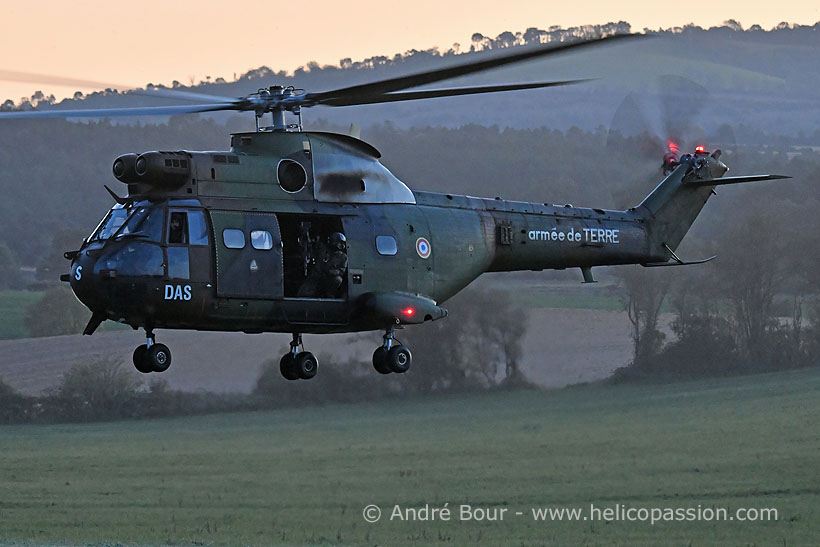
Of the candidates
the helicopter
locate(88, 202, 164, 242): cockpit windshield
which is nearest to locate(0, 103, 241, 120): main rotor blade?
the helicopter

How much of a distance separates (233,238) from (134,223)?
1473 millimetres

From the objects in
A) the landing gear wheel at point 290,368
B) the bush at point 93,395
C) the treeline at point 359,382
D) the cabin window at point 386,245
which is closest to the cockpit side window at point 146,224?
the landing gear wheel at point 290,368

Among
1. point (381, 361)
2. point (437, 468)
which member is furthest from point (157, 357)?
point (437, 468)

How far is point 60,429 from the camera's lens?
78125mm

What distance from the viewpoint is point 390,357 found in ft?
74.1

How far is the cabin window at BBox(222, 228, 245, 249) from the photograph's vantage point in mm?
21047

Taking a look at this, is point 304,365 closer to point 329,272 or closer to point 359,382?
point 329,272

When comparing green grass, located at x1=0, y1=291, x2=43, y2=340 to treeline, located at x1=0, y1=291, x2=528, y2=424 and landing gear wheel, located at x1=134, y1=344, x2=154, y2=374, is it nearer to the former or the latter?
treeline, located at x1=0, y1=291, x2=528, y2=424

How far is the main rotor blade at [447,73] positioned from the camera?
59.7 feet

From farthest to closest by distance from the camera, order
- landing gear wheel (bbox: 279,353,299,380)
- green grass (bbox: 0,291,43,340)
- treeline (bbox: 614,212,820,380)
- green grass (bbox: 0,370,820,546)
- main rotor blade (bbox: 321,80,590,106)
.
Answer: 1. green grass (bbox: 0,291,43,340)
2. treeline (bbox: 614,212,820,380)
3. green grass (bbox: 0,370,820,546)
4. landing gear wheel (bbox: 279,353,299,380)
5. main rotor blade (bbox: 321,80,590,106)

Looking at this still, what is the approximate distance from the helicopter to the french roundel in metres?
0.03

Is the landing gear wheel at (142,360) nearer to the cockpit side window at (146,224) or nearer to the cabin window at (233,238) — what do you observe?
the cockpit side window at (146,224)

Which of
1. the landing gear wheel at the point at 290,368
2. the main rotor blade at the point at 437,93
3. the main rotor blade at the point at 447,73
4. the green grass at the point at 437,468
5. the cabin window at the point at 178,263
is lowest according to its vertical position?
the green grass at the point at 437,468

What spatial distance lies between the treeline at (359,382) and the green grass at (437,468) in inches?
40.5
